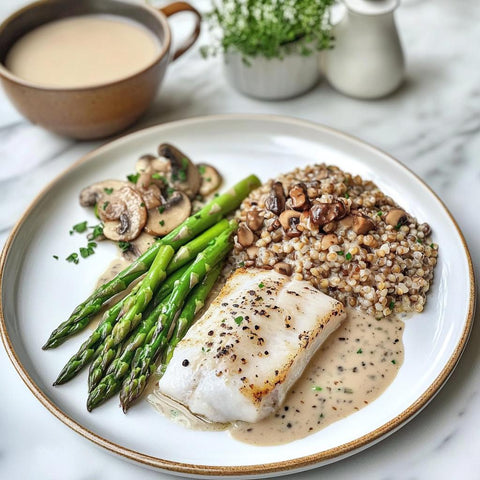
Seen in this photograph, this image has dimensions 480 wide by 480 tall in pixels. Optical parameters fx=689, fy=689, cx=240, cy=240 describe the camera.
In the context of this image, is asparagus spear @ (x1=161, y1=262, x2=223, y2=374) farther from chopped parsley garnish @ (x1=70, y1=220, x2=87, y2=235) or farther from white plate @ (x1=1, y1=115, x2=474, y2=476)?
chopped parsley garnish @ (x1=70, y1=220, x2=87, y2=235)

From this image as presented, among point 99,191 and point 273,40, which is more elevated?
point 273,40

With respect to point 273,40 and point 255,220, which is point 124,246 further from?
point 273,40

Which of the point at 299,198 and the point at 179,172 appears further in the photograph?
the point at 179,172

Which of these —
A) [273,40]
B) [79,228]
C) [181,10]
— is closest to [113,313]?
[79,228]


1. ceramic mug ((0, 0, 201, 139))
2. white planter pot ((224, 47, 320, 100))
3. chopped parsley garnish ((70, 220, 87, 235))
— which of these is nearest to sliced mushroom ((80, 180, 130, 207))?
chopped parsley garnish ((70, 220, 87, 235))

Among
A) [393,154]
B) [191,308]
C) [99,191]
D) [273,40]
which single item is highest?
[273,40]

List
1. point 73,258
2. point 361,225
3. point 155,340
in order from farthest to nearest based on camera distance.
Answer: point 73,258 → point 361,225 → point 155,340

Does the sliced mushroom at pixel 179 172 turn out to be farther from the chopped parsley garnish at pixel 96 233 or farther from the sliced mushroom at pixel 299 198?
the sliced mushroom at pixel 299 198
